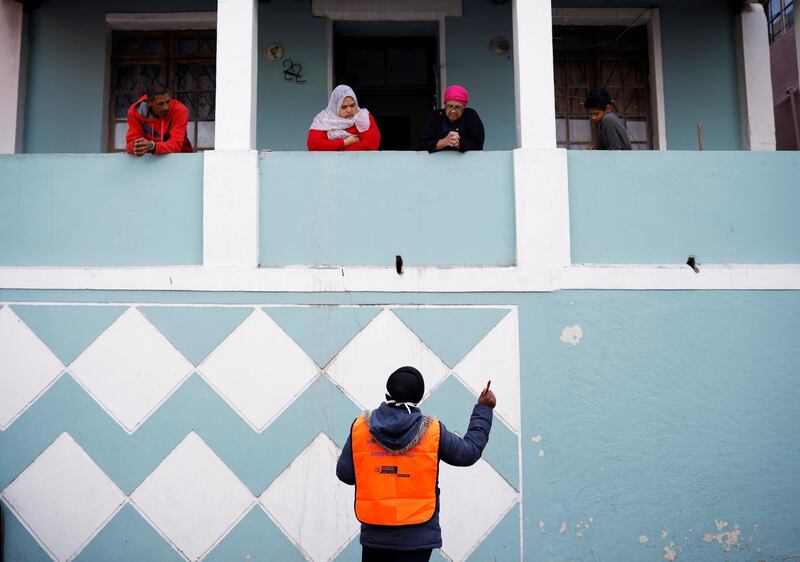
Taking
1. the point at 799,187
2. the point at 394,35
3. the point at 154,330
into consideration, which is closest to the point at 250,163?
the point at 154,330

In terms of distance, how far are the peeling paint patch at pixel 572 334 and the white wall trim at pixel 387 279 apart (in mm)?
277

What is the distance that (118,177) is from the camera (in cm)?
565

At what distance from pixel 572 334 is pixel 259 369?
2.12m

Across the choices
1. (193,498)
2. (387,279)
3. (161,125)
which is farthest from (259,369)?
(161,125)

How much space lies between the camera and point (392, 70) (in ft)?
25.8

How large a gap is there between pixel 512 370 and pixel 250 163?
2271mm

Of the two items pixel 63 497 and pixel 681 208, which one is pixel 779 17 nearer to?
pixel 681 208

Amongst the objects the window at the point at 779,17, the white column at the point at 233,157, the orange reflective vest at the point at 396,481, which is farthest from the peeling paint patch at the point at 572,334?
the window at the point at 779,17

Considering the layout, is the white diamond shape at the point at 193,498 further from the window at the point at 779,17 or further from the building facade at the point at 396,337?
the window at the point at 779,17

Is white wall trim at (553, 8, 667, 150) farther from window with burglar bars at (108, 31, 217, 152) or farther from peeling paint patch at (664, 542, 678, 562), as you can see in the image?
peeling paint patch at (664, 542, 678, 562)

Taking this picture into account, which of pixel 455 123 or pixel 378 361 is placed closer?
pixel 378 361

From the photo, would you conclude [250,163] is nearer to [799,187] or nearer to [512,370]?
[512,370]

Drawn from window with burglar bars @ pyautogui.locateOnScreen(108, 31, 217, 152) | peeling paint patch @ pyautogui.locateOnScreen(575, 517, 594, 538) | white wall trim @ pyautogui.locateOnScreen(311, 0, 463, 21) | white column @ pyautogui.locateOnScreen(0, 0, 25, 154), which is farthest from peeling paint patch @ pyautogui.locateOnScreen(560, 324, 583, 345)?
white column @ pyautogui.locateOnScreen(0, 0, 25, 154)

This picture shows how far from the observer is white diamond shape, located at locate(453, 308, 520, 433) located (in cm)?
538
